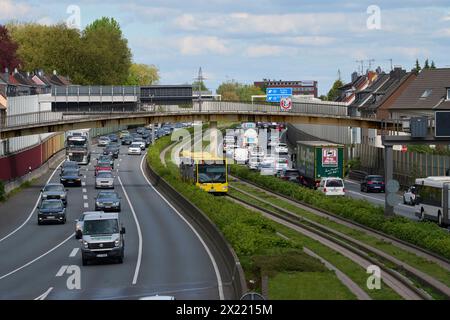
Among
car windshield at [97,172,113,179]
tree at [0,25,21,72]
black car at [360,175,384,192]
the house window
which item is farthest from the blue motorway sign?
tree at [0,25,21,72]

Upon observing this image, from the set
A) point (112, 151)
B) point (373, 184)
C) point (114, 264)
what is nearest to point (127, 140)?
point (112, 151)

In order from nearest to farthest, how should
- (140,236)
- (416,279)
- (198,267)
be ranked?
(416,279)
(198,267)
(140,236)

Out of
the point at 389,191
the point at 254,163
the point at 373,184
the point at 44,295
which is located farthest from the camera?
the point at 254,163

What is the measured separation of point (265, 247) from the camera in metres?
40.6

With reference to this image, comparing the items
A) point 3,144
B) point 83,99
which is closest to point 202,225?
point 3,144

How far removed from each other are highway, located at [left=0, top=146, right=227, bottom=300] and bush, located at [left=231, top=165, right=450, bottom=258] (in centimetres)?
894

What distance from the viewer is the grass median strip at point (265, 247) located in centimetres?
3450

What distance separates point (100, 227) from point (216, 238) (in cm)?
744

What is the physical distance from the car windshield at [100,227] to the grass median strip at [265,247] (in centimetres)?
489

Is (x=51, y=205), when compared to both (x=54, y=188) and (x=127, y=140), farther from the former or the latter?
(x=127, y=140)
